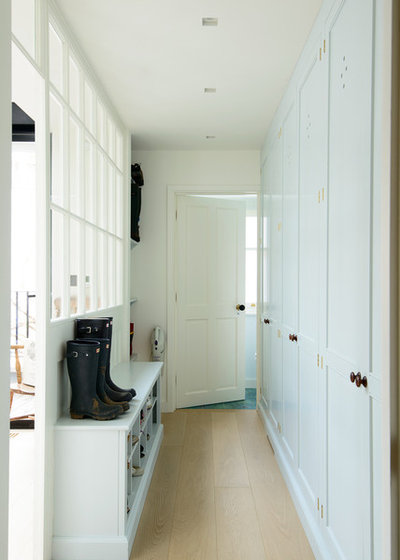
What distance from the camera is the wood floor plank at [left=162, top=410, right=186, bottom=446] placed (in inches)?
140

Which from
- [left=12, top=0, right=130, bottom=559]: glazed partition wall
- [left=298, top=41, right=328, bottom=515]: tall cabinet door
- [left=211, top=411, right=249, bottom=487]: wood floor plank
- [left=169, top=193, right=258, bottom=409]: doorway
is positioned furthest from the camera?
[left=169, top=193, right=258, bottom=409]: doorway

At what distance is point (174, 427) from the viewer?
388cm

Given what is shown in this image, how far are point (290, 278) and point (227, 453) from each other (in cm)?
143

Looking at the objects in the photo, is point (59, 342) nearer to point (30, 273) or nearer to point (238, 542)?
point (238, 542)

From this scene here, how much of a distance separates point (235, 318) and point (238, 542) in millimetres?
2744

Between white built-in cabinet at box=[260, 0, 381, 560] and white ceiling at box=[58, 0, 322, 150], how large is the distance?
175mm

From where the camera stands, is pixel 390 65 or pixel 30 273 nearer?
pixel 390 65

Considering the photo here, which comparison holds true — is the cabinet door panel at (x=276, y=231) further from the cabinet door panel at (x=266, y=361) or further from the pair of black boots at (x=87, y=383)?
the pair of black boots at (x=87, y=383)

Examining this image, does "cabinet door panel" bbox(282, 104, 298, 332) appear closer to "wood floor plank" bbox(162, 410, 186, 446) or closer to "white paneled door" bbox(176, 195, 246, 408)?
"wood floor plank" bbox(162, 410, 186, 446)

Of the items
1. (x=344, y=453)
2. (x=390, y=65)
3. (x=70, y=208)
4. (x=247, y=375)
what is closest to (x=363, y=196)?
(x=390, y=65)

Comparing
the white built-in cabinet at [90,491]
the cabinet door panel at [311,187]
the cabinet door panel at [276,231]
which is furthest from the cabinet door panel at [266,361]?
the white built-in cabinet at [90,491]

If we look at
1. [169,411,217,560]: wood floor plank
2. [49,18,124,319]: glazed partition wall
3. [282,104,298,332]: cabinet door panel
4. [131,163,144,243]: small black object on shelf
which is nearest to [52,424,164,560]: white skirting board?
[169,411,217,560]: wood floor plank

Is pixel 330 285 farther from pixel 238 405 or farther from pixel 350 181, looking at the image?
pixel 238 405

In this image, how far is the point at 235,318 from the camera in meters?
4.75
